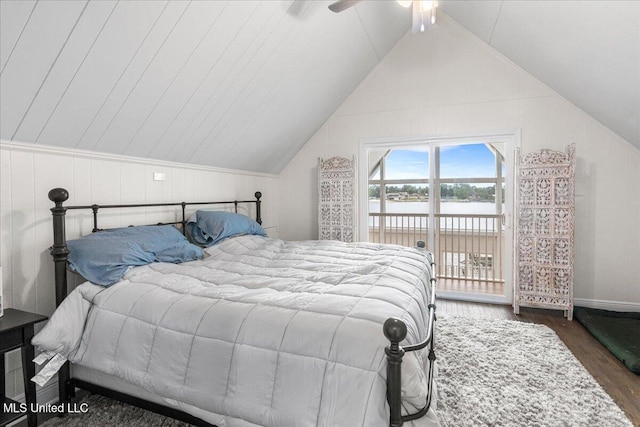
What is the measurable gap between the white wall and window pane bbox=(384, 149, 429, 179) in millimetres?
879

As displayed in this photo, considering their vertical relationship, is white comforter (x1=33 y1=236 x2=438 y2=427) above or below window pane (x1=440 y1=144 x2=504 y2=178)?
below

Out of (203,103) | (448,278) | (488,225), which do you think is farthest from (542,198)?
(203,103)

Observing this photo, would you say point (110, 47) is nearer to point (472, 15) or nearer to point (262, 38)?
point (262, 38)

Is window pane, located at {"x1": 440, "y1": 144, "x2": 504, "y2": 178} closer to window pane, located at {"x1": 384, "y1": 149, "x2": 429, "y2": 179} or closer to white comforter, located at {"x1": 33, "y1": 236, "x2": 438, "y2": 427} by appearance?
window pane, located at {"x1": 384, "y1": 149, "x2": 429, "y2": 179}

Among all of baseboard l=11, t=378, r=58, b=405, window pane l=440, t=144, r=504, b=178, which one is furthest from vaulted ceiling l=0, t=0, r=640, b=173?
baseboard l=11, t=378, r=58, b=405

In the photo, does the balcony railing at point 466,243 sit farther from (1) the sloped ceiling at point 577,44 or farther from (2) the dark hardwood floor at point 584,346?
(1) the sloped ceiling at point 577,44

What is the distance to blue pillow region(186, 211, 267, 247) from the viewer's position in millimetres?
3055

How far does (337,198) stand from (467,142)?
69.9 inches

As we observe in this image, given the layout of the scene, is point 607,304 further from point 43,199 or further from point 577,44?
point 43,199

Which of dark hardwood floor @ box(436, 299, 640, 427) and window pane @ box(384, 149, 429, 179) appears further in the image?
window pane @ box(384, 149, 429, 179)

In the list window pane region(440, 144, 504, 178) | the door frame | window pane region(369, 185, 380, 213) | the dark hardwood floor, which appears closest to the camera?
the dark hardwood floor

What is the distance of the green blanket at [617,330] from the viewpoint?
2496 mm

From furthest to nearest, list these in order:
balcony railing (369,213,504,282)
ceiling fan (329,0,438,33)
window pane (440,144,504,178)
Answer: balcony railing (369,213,504,282)
window pane (440,144,504,178)
ceiling fan (329,0,438,33)

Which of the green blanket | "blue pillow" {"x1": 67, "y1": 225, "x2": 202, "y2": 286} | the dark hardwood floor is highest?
"blue pillow" {"x1": 67, "y1": 225, "x2": 202, "y2": 286}
